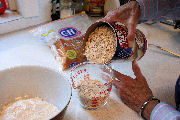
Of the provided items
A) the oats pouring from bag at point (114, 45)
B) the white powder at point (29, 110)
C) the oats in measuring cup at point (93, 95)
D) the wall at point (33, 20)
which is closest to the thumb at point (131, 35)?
the oats pouring from bag at point (114, 45)

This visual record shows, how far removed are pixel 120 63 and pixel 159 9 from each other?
0.25 meters

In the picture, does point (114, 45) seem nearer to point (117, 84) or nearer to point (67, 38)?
point (117, 84)

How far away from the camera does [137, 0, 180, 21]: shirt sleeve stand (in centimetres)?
70

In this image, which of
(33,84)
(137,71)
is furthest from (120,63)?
(33,84)

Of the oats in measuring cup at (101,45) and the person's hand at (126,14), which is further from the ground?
the person's hand at (126,14)

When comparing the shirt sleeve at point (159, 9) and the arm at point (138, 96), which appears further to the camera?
the shirt sleeve at point (159, 9)

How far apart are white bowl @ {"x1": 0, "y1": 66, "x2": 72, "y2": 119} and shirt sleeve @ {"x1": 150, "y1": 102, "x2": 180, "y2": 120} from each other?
243 millimetres

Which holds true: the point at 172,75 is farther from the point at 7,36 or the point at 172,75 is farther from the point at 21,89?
the point at 7,36

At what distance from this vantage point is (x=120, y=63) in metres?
0.82

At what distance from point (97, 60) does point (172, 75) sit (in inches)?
12.0

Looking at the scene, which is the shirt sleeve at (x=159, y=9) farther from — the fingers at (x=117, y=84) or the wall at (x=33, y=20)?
the wall at (x=33, y=20)

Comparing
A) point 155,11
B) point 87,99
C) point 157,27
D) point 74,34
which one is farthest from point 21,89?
point 157,27

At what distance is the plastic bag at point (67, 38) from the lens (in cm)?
78

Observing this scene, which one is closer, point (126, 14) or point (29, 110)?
point (29, 110)
